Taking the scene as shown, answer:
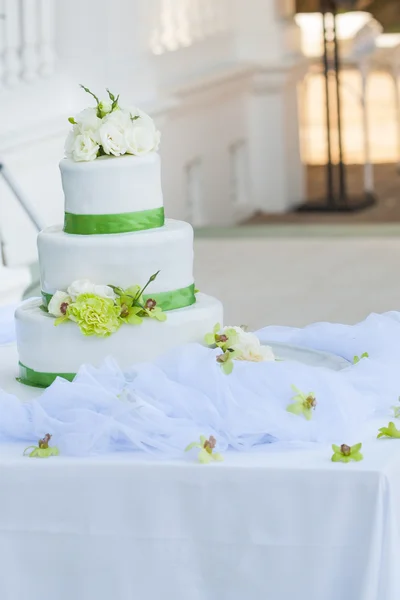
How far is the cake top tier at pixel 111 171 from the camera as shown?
269 centimetres

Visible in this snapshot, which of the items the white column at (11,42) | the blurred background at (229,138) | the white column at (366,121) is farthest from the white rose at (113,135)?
the white column at (366,121)

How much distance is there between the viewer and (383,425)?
2529 mm

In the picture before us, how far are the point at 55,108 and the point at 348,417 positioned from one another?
164 inches

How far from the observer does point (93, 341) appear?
2.66 m

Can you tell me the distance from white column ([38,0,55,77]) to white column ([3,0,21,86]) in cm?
13

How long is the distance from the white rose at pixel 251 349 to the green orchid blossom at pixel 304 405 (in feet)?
0.80

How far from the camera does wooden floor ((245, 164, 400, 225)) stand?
8.96 meters

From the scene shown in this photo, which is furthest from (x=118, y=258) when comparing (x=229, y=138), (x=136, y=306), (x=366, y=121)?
(x=366, y=121)

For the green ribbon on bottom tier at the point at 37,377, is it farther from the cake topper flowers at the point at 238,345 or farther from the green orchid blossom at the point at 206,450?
A: the green orchid blossom at the point at 206,450

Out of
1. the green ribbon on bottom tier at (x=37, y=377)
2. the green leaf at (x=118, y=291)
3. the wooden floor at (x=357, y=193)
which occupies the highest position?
the green leaf at (x=118, y=291)

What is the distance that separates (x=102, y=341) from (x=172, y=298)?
18cm

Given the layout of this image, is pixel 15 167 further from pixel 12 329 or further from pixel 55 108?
pixel 12 329

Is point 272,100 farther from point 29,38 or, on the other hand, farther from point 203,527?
point 203,527

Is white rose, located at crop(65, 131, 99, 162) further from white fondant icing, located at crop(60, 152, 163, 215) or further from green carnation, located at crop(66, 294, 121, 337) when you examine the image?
green carnation, located at crop(66, 294, 121, 337)
